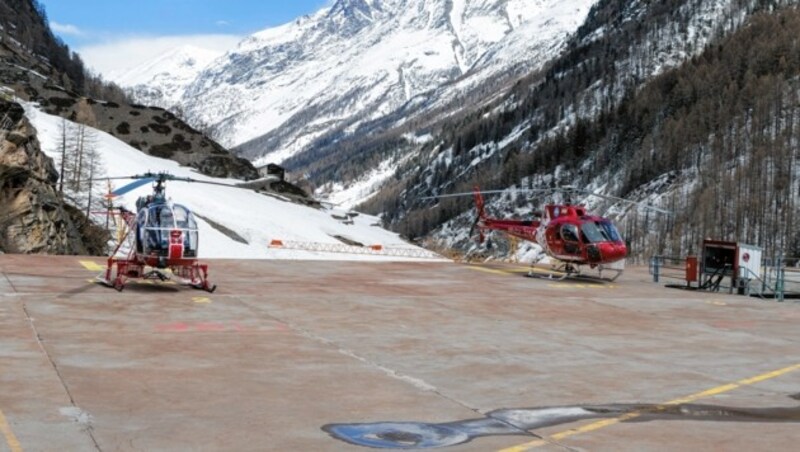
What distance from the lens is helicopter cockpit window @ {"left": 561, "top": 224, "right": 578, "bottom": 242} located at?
1139 inches

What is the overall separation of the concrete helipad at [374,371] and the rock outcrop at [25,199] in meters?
14.4

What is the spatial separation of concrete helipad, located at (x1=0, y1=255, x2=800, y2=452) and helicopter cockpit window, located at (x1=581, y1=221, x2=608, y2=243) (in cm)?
598

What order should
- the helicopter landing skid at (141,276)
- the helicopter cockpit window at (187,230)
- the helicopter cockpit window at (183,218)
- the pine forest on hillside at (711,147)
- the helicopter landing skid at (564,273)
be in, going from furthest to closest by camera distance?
1. the pine forest on hillside at (711,147)
2. the helicopter landing skid at (564,273)
3. the helicopter landing skid at (141,276)
4. the helicopter cockpit window at (183,218)
5. the helicopter cockpit window at (187,230)

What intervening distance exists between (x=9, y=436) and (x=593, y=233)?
2390cm

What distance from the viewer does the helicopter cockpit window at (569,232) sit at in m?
28.9

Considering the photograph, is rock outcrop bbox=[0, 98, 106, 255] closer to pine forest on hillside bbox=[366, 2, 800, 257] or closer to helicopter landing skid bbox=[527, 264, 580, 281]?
helicopter landing skid bbox=[527, 264, 580, 281]

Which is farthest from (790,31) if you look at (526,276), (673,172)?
(526,276)

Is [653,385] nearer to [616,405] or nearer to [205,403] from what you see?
[616,405]

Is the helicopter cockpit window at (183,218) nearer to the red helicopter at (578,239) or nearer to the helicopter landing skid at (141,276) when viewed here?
the helicopter landing skid at (141,276)

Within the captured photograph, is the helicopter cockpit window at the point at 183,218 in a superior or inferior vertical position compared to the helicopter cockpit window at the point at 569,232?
inferior

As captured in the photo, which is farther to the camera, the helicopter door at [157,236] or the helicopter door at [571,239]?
the helicopter door at [571,239]

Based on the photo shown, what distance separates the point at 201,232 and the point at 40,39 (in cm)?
12027

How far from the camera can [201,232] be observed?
5469 cm

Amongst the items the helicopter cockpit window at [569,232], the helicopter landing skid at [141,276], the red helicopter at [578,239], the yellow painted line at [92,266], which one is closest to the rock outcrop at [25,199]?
the yellow painted line at [92,266]
